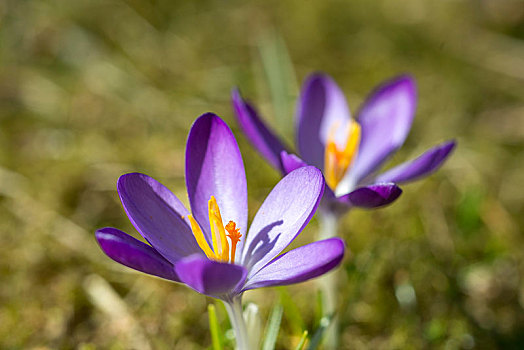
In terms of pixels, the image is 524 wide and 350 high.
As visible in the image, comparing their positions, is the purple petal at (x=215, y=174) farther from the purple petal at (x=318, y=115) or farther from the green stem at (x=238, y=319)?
the purple petal at (x=318, y=115)

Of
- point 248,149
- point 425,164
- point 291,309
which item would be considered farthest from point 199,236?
point 248,149

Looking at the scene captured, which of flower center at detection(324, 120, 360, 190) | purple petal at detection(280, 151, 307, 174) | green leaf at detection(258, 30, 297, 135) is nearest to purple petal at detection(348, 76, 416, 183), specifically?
flower center at detection(324, 120, 360, 190)

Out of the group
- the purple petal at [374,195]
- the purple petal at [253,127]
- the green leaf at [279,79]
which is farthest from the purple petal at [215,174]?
the green leaf at [279,79]

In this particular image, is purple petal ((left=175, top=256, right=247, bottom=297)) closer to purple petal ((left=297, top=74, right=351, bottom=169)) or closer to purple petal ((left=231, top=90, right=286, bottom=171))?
purple petal ((left=231, top=90, right=286, bottom=171))

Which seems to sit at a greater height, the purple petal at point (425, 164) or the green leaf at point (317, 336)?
the purple petal at point (425, 164)

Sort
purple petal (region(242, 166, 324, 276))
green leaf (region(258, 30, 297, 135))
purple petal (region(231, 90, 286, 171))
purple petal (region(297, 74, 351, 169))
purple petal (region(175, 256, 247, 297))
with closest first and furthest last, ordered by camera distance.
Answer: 1. purple petal (region(175, 256, 247, 297))
2. purple petal (region(242, 166, 324, 276))
3. purple petal (region(231, 90, 286, 171))
4. purple petal (region(297, 74, 351, 169))
5. green leaf (region(258, 30, 297, 135))

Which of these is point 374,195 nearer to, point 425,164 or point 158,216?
point 425,164

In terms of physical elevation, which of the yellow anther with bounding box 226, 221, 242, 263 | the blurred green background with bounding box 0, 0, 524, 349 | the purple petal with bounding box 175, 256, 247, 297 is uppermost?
the purple petal with bounding box 175, 256, 247, 297
